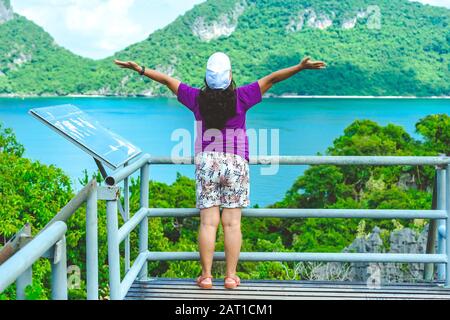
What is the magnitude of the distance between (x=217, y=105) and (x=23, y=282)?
2136 mm

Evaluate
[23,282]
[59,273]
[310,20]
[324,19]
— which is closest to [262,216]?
[59,273]

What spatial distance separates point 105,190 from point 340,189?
3735cm

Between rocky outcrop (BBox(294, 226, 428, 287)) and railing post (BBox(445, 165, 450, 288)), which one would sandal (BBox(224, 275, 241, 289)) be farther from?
rocky outcrop (BBox(294, 226, 428, 287))

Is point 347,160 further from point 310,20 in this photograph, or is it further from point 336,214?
point 310,20

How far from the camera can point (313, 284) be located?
4562mm

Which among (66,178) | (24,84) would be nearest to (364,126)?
(66,178)

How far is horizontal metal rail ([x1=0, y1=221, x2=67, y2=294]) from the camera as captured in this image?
178 centimetres

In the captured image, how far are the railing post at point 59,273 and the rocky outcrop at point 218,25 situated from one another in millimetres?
126998

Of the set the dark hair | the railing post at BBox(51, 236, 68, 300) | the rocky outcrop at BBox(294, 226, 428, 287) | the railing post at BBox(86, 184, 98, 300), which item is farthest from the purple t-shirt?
the rocky outcrop at BBox(294, 226, 428, 287)

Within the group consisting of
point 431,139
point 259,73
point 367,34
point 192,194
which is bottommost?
point 192,194

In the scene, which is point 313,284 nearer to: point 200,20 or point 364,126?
point 364,126

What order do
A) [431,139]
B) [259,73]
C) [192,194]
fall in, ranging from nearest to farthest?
[192,194] → [431,139] → [259,73]

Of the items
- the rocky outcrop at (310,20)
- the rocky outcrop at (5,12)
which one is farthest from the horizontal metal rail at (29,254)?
the rocky outcrop at (5,12)

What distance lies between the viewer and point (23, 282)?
6.79 feet
